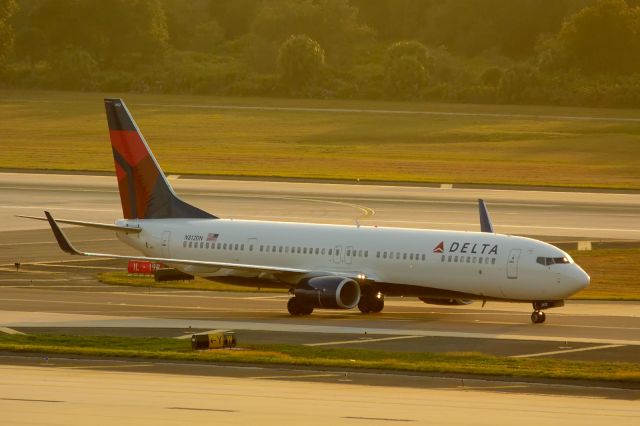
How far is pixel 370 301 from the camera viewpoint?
5709 cm

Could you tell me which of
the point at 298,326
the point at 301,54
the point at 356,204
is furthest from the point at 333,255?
the point at 301,54

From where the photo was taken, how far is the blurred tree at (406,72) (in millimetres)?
194125

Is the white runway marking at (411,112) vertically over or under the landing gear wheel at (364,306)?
over

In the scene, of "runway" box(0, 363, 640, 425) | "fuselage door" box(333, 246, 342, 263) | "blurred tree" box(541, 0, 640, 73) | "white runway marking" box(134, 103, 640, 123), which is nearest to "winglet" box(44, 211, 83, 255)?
"fuselage door" box(333, 246, 342, 263)

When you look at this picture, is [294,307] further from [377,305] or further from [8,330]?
[8,330]

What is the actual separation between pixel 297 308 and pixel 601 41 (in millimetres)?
140656

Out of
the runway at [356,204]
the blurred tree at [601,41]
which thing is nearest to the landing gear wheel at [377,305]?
the runway at [356,204]

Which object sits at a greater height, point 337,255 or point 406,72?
point 406,72

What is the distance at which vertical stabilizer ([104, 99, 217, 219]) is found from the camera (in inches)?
2437

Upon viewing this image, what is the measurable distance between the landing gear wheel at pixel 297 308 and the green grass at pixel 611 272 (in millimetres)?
13457

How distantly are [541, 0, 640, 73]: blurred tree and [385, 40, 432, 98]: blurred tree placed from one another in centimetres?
1670

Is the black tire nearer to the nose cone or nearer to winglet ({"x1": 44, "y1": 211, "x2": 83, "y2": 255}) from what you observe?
winglet ({"x1": 44, "y1": 211, "x2": 83, "y2": 255})

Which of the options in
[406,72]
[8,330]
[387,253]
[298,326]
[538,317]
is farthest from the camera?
[406,72]

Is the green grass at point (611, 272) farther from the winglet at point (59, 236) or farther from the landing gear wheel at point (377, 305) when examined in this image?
the winglet at point (59, 236)
